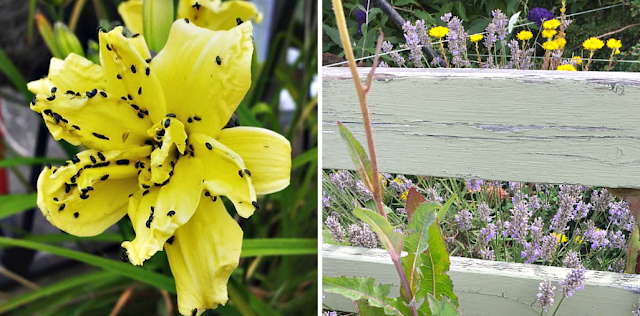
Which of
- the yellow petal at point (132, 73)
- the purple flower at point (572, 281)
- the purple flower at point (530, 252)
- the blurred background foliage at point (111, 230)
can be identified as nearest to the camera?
the yellow petal at point (132, 73)

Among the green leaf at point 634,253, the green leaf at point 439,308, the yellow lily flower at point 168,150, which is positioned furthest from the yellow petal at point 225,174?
the green leaf at point 634,253

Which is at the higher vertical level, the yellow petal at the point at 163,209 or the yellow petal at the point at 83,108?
the yellow petal at the point at 83,108

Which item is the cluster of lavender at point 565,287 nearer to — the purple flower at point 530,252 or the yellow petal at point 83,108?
the purple flower at point 530,252

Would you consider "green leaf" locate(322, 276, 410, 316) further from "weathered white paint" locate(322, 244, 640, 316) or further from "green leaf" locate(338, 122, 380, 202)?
"weathered white paint" locate(322, 244, 640, 316)

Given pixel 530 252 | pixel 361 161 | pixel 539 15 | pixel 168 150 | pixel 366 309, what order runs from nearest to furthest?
pixel 168 150 < pixel 361 161 < pixel 366 309 < pixel 530 252 < pixel 539 15

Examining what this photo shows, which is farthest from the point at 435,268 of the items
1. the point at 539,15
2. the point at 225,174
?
the point at 539,15

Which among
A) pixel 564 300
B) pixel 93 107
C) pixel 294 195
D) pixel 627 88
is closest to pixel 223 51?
pixel 93 107

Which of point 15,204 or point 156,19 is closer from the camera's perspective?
point 156,19

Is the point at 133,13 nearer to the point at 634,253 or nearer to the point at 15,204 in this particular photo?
the point at 15,204
